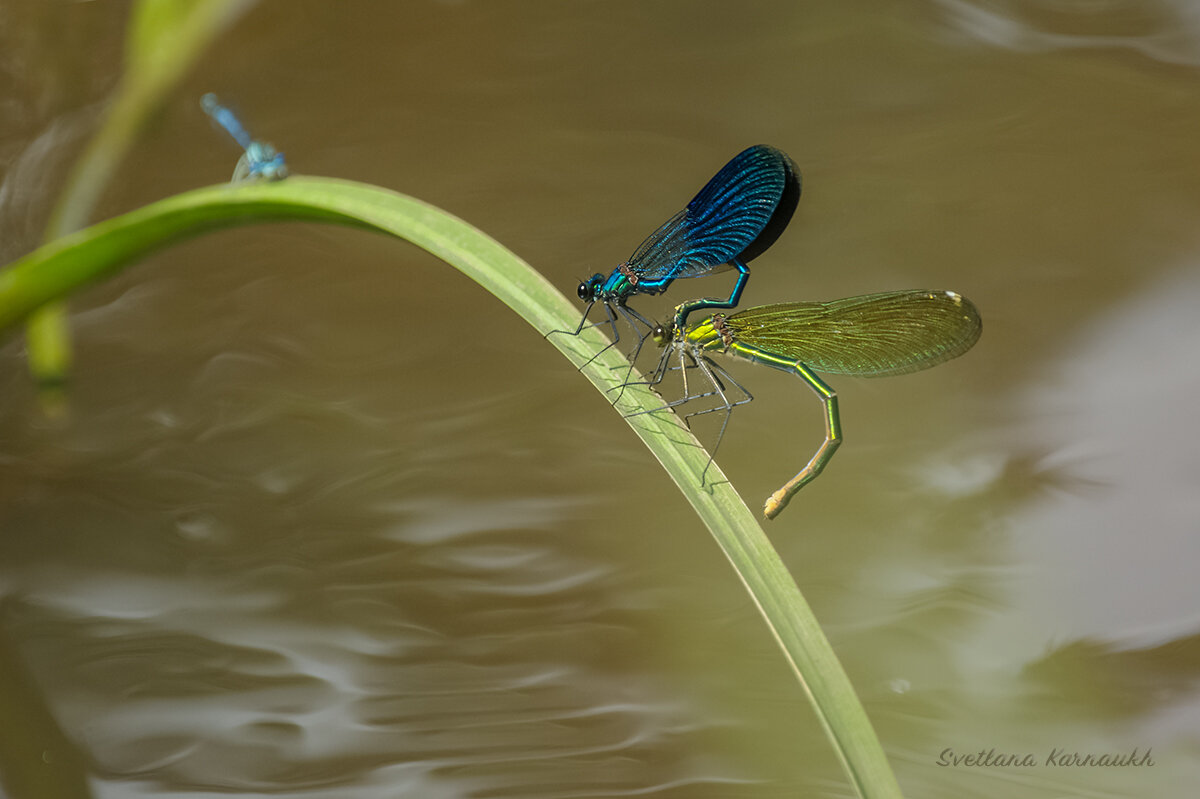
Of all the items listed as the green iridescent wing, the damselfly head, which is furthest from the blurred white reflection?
the damselfly head

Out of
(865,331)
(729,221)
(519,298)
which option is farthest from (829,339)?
(519,298)

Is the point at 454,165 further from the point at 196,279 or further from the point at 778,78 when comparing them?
the point at 778,78

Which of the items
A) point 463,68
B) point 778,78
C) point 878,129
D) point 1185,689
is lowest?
point 1185,689

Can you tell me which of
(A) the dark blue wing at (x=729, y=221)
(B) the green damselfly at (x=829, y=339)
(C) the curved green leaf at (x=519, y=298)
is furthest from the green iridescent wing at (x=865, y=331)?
(C) the curved green leaf at (x=519, y=298)

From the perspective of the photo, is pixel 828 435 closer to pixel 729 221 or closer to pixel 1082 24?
pixel 729 221

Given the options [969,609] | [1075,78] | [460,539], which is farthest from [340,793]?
[1075,78]

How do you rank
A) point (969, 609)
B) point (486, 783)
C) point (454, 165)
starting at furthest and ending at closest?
point (454, 165), point (969, 609), point (486, 783)
